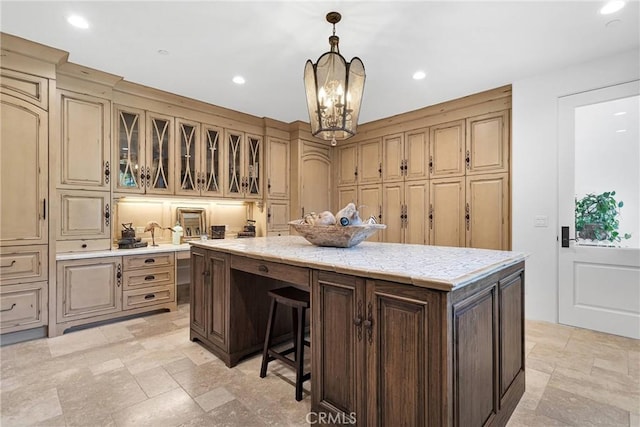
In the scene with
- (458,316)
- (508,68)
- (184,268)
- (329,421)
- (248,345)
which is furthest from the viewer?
(184,268)

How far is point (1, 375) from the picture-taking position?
2174 mm

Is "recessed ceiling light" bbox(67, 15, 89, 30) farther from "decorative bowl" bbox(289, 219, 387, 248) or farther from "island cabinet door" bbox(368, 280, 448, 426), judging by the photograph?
"island cabinet door" bbox(368, 280, 448, 426)

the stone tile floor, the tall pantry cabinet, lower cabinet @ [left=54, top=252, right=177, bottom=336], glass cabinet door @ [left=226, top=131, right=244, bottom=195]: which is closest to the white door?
the stone tile floor

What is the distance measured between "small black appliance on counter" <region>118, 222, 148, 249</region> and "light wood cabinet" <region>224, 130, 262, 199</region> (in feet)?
4.26

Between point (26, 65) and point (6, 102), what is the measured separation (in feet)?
1.26

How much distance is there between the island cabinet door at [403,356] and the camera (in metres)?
1.17

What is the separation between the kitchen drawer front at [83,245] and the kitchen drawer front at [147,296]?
57cm

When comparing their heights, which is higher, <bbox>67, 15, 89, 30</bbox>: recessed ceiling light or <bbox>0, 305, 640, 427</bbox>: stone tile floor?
<bbox>67, 15, 89, 30</bbox>: recessed ceiling light

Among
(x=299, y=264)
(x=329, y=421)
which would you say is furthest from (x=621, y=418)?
(x=299, y=264)

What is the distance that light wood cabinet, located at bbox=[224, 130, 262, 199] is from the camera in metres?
4.52

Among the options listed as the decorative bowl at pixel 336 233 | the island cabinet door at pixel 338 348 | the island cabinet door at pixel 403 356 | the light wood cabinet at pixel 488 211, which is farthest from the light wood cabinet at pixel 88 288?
the light wood cabinet at pixel 488 211

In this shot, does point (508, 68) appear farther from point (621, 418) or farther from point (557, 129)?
point (621, 418)

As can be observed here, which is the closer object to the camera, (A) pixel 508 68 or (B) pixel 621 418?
(B) pixel 621 418

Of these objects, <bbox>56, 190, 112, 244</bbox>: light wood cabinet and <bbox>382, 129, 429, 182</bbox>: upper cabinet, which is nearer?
<bbox>56, 190, 112, 244</bbox>: light wood cabinet
